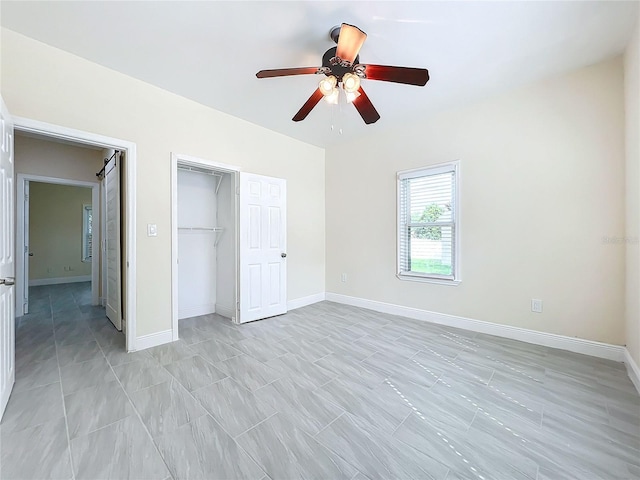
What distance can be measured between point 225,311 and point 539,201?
169 inches

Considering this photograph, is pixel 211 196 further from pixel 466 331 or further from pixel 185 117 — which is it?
pixel 466 331

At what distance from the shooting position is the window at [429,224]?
3391mm

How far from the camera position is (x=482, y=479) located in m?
1.25

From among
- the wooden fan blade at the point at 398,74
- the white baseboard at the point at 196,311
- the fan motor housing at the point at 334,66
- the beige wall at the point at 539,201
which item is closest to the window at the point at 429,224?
the beige wall at the point at 539,201

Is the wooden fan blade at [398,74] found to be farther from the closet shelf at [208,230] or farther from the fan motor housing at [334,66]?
the closet shelf at [208,230]

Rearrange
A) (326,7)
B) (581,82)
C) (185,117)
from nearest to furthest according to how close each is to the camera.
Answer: (326,7)
(581,82)
(185,117)

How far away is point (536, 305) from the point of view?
2.81 metres

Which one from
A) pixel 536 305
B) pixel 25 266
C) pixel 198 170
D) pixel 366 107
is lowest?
pixel 536 305

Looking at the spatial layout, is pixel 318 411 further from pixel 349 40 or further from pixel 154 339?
pixel 349 40

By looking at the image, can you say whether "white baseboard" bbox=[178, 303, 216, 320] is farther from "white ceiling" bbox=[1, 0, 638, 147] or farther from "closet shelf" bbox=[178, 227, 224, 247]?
"white ceiling" bbox=[1, 0, 638, 147]

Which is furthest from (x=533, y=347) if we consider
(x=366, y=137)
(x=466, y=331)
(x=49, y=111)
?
(x=49, y=111)

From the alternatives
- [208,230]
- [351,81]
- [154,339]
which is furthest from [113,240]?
[351,81]

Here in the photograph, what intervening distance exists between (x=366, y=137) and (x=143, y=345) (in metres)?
4.17

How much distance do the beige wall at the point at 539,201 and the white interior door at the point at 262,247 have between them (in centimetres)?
185
